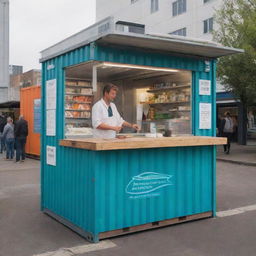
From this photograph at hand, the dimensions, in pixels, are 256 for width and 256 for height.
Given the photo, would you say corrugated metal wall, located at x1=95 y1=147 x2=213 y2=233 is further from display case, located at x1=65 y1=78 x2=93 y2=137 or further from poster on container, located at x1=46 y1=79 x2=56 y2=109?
poster on container, located at x1=46 y1=79 x2=56 y2=109

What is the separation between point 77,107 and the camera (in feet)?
25.3

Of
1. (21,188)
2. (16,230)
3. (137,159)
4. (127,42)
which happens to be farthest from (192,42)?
(21,188)

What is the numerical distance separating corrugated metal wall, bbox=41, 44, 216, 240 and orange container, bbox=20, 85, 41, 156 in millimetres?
8528

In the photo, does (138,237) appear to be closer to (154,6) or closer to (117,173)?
(117,173)

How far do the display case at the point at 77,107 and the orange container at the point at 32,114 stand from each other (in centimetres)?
722

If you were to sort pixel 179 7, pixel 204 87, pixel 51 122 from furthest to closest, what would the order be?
pixel 179 7, pixel 204 87, pixel 51 122

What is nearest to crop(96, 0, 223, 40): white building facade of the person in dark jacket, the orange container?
the orange container

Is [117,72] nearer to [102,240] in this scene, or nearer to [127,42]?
[127,42]

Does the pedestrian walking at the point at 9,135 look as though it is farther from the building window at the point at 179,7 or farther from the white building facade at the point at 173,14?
the building window at the point at 179,7

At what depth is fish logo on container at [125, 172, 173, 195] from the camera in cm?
549

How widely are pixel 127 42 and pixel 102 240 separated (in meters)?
2.88

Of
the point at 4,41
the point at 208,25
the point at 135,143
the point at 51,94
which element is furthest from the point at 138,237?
the point at 4,41

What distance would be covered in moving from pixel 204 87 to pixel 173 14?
2681cm

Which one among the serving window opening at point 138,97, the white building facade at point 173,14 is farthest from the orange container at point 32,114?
the white building facade at point 173,14
